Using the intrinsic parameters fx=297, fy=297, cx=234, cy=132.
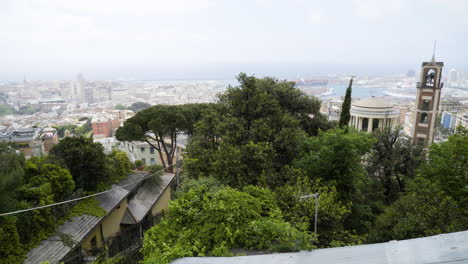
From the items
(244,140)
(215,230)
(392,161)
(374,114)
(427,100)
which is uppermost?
(427,100)

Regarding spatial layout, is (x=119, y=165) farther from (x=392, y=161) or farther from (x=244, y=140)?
(x=392, y=161)

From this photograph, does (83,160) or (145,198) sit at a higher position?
(83,160)

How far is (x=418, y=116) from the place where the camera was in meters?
30.5

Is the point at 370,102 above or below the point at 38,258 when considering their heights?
above

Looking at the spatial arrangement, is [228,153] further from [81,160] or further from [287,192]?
[81,160]

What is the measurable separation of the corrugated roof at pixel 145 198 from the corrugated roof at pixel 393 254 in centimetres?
904

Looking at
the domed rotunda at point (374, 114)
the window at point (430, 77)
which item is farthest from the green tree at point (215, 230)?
the window at point (430, 77)

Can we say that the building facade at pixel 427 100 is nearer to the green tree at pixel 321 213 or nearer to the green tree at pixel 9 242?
the green tree at pixel 321 213

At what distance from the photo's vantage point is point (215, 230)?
6.22 m

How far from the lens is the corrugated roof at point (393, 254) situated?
3.49m

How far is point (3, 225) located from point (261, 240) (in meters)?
6.49

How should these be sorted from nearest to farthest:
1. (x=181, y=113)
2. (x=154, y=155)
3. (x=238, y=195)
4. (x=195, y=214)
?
1. (x=195, y=214)
2. (x=238, y=195)
3. (x=181, y=113)
4. (x=154, y=155)

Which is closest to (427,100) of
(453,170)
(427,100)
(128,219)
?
(427,100)

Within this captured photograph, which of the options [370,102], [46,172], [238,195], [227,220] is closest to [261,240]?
[227,220]
